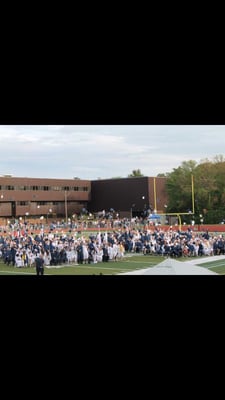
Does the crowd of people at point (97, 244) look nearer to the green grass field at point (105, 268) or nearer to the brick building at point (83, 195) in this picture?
the green grass field at point (105, 268)

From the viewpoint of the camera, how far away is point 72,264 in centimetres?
1211

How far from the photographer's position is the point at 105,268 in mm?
11453

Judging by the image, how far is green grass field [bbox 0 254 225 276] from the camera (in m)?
10.8

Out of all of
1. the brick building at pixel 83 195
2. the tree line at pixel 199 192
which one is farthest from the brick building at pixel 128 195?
the tree line at pixel 199 192

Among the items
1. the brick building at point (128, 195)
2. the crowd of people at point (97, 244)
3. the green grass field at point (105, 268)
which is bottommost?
the green grass field at point (105, 268)

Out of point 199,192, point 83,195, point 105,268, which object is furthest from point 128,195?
point 199,192

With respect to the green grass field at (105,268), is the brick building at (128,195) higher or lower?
higher

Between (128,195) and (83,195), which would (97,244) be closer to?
(83,195)

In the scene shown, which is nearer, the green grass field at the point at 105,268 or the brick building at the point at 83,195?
the green grass field at the point at 105,268

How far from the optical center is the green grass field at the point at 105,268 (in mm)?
10758
